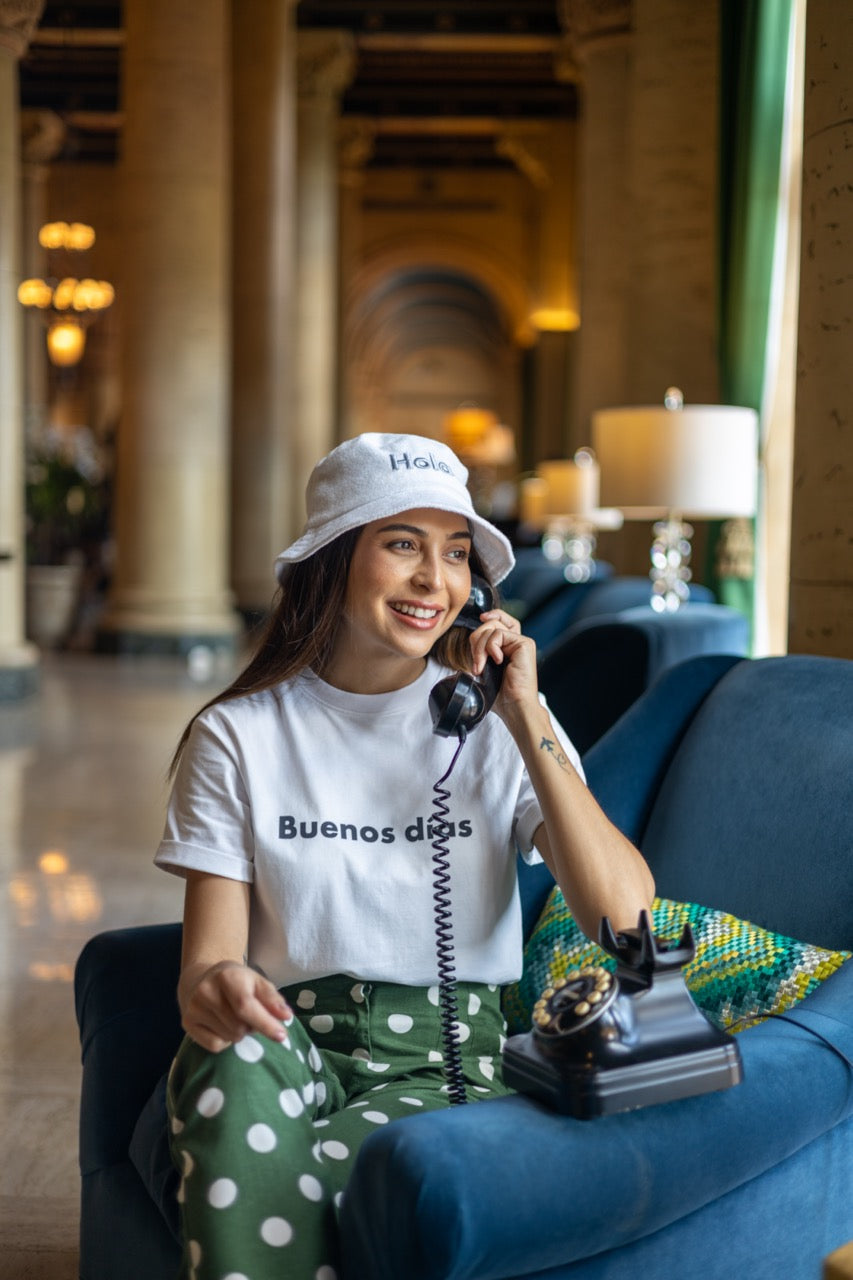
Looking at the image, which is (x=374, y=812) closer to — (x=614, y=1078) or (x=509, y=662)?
(x=509, y=662)

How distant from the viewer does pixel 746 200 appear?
6.34 meters

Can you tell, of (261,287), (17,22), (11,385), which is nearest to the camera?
(17,22)

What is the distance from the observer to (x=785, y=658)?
8.75 ft

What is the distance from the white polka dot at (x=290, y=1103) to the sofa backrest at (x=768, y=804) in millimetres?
846

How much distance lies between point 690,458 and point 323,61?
16.4m

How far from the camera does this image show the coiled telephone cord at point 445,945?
2023mm

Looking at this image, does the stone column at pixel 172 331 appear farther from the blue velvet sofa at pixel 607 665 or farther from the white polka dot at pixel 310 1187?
the white polka dot at pixel 310 1187

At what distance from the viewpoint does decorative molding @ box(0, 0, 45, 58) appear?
370 inches

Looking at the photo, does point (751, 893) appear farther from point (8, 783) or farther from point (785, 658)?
point (8, 783)

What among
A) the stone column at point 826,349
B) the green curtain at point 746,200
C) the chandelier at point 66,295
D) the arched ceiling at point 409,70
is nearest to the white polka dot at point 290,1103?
the stone column at point 826,349

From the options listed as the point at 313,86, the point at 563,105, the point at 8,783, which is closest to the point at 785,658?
the point at 8,783

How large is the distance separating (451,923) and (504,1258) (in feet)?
2.08

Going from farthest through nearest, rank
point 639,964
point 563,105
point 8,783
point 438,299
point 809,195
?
1. point 438,299
2. point 563,105
3. point 8,783
4. point 809,195
5. point 639,964

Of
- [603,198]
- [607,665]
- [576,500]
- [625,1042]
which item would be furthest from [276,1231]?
[603,198]
